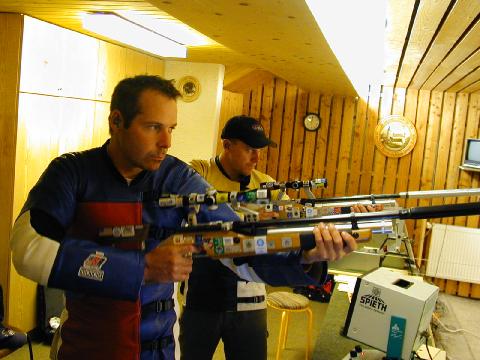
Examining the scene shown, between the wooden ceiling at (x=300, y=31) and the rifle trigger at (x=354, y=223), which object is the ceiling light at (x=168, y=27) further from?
the rifle trigger at (x=354, y=223)

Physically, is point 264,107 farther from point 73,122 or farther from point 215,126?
point 73,122

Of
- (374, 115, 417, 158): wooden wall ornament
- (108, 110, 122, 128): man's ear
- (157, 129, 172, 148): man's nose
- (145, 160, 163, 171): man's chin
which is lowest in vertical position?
(145, 160, 163, 171): man's chin

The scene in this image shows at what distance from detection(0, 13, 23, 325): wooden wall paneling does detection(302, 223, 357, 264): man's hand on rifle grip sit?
10.8ft

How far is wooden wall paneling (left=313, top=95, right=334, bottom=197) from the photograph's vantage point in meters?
7.42

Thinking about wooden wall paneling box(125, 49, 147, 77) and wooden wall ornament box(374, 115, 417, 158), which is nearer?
wooden wall paneling box(125, 49, 147, 77)

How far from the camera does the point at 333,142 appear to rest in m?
7.41

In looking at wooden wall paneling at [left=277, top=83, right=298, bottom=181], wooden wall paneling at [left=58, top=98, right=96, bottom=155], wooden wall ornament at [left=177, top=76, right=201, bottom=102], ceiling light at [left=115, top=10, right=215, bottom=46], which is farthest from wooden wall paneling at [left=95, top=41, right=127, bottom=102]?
wooden wall paneling at [left=277, top=83, right=298, bottom=181]

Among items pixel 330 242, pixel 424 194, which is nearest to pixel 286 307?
pixel 424 194

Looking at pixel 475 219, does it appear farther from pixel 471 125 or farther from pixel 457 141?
pixel 471 125

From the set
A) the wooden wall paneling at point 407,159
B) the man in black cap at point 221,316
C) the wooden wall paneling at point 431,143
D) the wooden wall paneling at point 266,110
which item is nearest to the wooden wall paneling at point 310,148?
the wooden wall paneling at point 266,110

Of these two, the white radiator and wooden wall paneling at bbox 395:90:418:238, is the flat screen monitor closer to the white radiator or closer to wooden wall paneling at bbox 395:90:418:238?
wooden wall paneling at bbox 395:90:418:238

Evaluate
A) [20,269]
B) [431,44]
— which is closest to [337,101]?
[431,44]

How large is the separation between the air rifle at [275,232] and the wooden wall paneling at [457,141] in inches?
236

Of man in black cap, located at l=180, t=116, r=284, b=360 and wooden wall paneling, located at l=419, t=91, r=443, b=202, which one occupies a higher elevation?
wooden wall paneling, located at l=419, t=91, r=443, b=202
